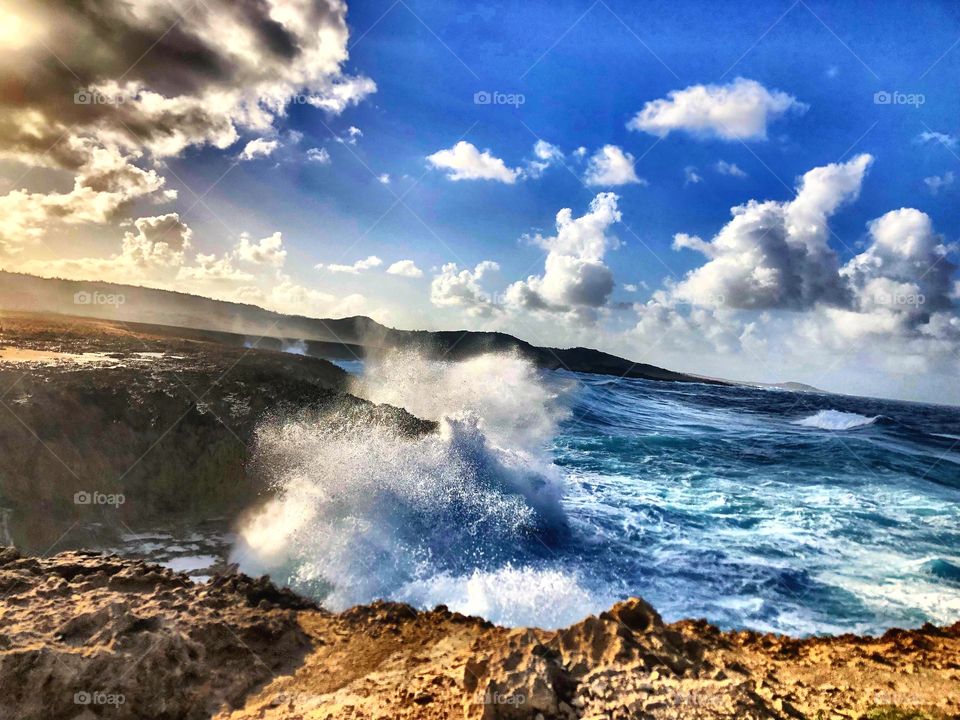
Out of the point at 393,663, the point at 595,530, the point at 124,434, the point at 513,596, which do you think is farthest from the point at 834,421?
the point at 124,434

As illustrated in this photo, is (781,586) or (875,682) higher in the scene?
(875,682)

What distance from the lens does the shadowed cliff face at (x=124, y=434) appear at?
29.9ft

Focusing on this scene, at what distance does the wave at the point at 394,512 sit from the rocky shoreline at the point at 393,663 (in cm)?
257

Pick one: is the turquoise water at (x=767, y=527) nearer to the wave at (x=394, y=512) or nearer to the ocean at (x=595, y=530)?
the ocean at (x=595, y=530)

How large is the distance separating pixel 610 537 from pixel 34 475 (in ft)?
38.5

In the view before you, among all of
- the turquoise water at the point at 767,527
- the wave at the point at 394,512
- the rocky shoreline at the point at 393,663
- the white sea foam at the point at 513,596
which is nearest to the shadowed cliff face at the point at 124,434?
the wave at the point at 394,512

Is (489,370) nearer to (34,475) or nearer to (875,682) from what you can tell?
(34,475)

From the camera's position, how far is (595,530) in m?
10.8

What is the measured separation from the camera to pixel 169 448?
10883mm

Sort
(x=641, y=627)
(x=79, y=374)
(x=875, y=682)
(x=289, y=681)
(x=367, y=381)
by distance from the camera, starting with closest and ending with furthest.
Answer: (x=875, y=682), (x=641, y=627), (x=289, y=681), (x=79, y=374), (x=367, y=381)

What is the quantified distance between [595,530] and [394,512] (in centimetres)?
459

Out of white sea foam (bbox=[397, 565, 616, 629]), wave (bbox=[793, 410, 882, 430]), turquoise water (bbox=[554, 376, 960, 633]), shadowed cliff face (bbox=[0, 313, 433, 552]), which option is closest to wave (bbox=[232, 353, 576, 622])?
white sea foam (bbox=[397, 565, 616, 629])

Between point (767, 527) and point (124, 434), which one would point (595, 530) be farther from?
point (124, 434)

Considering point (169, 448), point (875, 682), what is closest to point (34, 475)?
point (169, 448)
